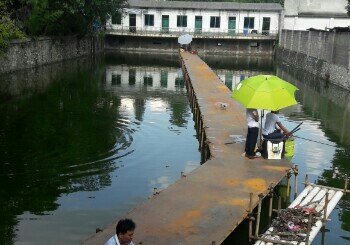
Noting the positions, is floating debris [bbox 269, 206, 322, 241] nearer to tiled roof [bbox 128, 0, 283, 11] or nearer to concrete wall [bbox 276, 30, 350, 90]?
concrete wall [bbox 276, 30, 350, 90]

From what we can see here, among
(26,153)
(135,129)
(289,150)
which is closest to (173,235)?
(289,150)

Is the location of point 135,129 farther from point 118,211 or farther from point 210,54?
point 210,54

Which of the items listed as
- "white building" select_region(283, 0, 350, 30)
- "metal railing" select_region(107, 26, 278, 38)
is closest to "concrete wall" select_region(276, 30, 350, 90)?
"white building" select_region(283, 0, 350, 30)

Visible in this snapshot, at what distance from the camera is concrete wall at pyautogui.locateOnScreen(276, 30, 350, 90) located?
98.7 ft

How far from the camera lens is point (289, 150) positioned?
1176cm

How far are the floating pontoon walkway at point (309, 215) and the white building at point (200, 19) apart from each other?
49.7m

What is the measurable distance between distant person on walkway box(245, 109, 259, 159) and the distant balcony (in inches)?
1841

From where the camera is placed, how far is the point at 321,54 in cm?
3638

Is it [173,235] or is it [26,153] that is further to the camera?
[26,153]

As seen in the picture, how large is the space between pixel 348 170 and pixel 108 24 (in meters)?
49.6

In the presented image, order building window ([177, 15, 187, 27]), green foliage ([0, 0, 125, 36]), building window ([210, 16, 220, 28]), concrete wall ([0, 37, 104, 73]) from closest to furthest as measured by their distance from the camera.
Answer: concrete wall ([0, 37, 104, 73])
green foliage ([0, 0, 125, 36])
building window ([210, 16, 220, 28])
building window ([177, 15, 187, 27])

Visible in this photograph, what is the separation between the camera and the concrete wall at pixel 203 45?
5891 centimetres

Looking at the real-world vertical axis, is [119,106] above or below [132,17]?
below

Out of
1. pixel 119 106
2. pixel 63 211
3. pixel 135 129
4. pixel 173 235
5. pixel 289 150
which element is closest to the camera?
pixel 173 235
